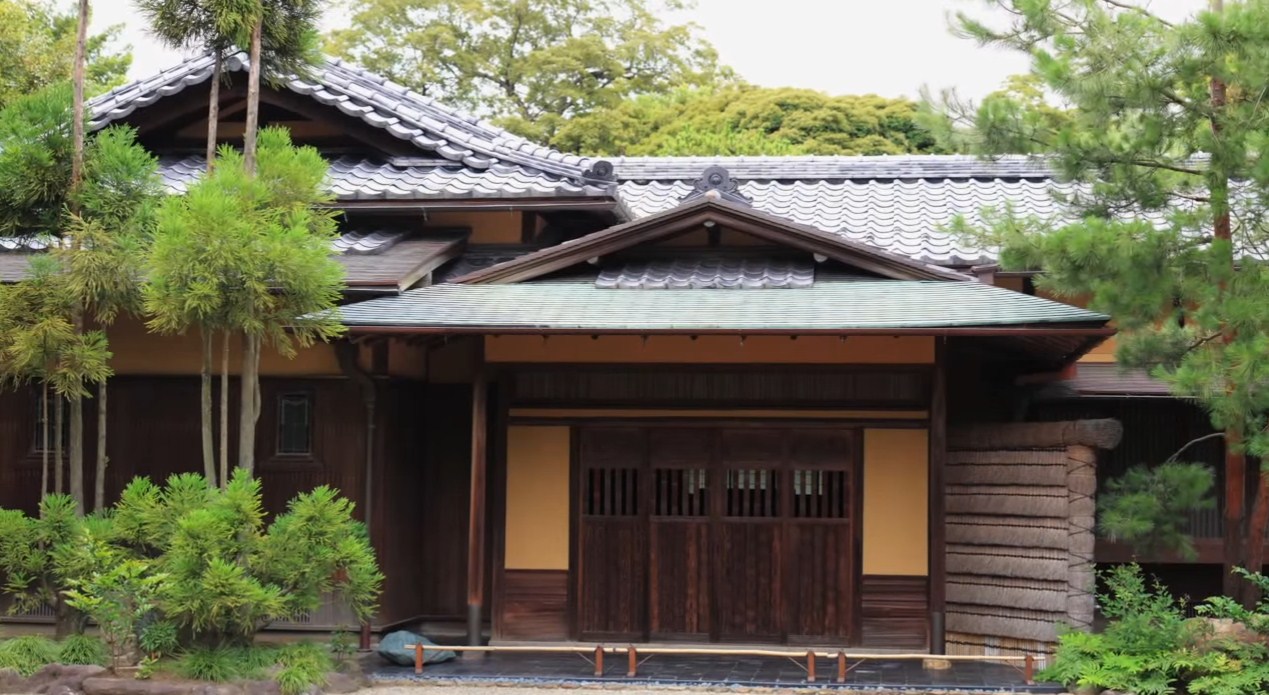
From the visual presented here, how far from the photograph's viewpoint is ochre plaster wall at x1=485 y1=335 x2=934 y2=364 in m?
12.9

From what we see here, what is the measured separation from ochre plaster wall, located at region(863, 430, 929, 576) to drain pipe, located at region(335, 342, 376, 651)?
459 centimetres

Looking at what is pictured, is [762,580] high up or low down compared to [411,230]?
down

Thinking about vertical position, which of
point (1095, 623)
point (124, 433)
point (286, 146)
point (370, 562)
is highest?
point (286, 146)

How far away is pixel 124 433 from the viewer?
13773 millimetres

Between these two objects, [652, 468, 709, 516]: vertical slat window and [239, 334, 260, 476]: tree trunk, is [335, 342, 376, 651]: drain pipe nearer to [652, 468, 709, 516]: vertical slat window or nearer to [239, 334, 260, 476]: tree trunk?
[239, 334, 260, 476]: tree trunk

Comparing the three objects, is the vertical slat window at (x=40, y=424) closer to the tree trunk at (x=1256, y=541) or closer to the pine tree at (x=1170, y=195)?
the pine tree at (x=1170, y=195)

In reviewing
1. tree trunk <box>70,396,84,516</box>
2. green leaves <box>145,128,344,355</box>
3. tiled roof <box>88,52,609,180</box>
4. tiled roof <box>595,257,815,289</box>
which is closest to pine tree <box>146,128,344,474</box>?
green leaves <box>145,128,344,355</box>

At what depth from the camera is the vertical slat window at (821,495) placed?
13.2m

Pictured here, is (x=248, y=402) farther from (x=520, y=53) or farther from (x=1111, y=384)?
(x=520, y=53)

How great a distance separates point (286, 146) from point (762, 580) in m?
5.81

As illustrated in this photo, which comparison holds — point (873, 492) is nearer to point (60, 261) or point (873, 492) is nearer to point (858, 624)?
point (858, 624)

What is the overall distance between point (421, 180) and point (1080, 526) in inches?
294

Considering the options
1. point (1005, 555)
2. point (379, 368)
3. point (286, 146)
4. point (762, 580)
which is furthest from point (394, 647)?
point (1005, 555)

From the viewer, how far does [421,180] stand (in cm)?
1505
